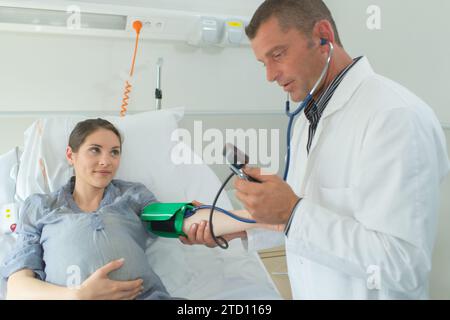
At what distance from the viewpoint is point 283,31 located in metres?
1.19

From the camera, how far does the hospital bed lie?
155cm

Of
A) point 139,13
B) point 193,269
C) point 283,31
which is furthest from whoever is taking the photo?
point 139,13

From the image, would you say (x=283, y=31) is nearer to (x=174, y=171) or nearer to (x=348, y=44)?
(x=174, y=171)

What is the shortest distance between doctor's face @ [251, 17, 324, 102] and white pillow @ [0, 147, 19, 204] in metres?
1.23

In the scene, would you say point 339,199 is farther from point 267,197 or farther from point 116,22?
point 116,22

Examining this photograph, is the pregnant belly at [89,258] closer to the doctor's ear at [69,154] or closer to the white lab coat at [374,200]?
the doctor's ear at [69,154]

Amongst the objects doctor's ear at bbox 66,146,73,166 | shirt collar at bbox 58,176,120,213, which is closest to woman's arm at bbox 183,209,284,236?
shirt collar at bbox 58,176,120,213

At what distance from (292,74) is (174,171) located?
908 millimetres

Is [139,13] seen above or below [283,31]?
above

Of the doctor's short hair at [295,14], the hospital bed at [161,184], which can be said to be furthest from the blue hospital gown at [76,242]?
the doctor's short hair at [295,14]

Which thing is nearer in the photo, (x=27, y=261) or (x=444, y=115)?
(x=27, y=261)

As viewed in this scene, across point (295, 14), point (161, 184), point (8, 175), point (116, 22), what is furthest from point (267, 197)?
point (116, 22)

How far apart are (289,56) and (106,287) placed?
0.85m

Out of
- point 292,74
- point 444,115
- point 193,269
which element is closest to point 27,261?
point 193,269
